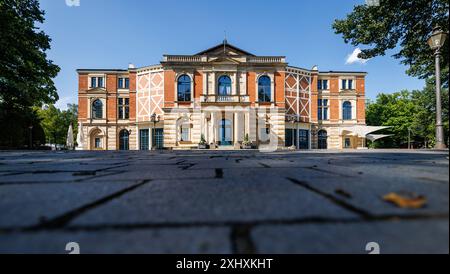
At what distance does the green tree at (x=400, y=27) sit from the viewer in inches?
240

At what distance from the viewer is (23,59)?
1233 centimetres

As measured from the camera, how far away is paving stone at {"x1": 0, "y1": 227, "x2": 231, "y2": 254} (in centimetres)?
60

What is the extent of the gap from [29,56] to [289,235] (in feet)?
54.1

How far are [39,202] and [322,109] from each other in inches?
1214

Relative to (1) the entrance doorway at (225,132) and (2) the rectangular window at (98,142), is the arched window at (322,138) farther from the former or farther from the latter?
(2) the rectangular window at (98,142)

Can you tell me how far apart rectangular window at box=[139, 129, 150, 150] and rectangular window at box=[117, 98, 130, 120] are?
3.17 m

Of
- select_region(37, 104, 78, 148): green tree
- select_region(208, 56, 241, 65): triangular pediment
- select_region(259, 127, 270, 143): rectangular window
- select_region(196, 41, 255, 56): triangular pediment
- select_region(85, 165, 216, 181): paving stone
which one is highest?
select_region(196, 41, 255, 56): triangular pediment

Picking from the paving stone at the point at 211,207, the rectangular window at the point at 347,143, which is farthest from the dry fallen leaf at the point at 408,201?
the rectangular window at the point at 347,143

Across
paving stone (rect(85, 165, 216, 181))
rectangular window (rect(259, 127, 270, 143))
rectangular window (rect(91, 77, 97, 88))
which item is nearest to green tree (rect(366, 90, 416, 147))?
rectangular window (rect(259, 127, 270, 143))

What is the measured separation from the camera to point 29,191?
4.25ft

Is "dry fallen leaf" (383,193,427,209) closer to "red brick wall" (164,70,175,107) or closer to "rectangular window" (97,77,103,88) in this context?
"red brick wall" (164,70,175,107)
